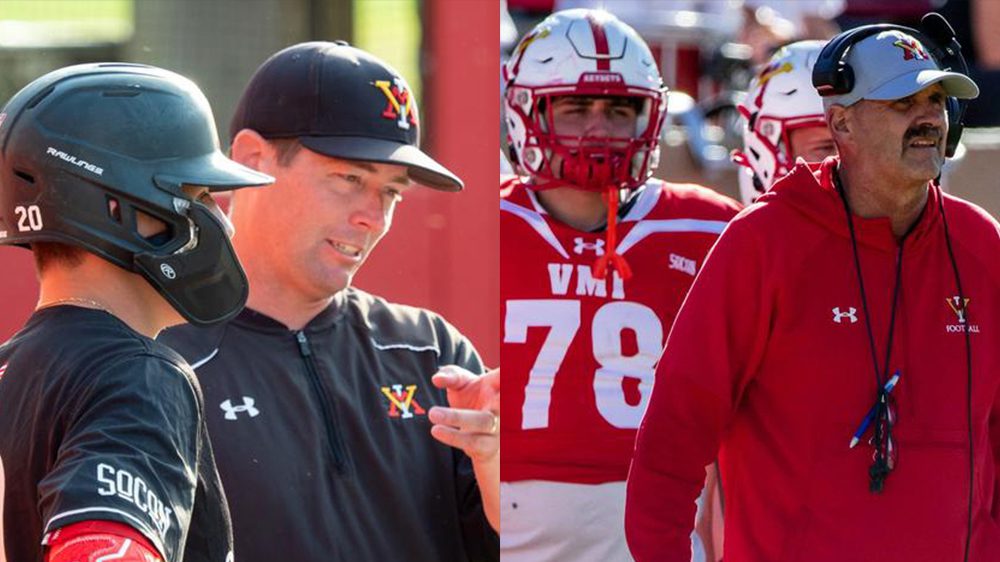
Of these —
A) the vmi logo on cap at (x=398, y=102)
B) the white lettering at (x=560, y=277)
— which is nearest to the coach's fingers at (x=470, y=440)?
the vmi logo on cap at (x=398, y=102)

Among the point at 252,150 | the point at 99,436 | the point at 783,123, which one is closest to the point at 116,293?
the point at 99,436

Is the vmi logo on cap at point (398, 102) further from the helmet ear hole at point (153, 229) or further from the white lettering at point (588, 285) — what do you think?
the white lettering at point (588, 285)

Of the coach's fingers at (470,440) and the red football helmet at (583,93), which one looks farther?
the red football helmet at (583,93)

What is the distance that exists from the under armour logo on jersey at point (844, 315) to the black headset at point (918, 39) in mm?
413

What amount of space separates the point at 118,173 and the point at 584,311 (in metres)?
1.69

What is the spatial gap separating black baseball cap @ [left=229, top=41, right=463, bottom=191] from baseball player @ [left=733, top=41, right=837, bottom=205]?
1.42 metres

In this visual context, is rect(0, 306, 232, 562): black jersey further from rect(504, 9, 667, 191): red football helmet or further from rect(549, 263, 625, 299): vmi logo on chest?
rect(504, 9, 667, 191): red football helmet

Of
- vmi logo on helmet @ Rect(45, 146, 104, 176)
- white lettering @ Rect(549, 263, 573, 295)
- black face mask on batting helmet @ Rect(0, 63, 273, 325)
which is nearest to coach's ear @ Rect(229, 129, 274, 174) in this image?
black face mask on batting helmet @ Rect(0, 63, 273, 325)

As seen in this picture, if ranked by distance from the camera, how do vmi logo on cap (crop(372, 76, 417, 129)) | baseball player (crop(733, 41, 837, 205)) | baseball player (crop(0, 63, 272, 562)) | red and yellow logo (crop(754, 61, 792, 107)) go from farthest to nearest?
red and yellow logo (crop(754, 61, 792, 107)) < baseball player (crop(733, 41, 837, 205)) < vmi logo on cap (crop(372, 76, 417, 129)) < baseball player (crop(0, 63, 272, 562))

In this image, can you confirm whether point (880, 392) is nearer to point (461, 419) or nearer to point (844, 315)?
point (844, 315)

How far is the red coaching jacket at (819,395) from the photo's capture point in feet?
9.14

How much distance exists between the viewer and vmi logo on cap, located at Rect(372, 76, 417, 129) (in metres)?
2.83

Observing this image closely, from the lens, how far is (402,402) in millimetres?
2836

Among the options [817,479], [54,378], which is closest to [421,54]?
[817,479]
